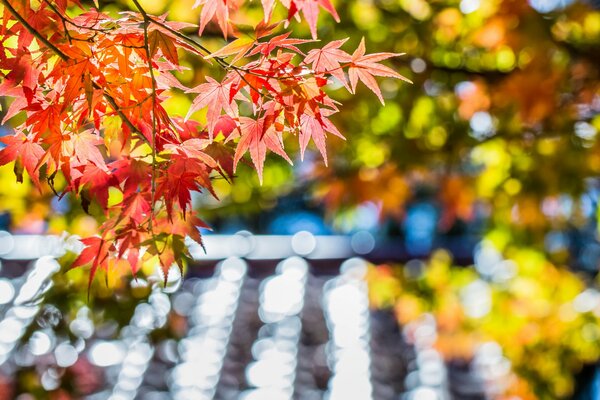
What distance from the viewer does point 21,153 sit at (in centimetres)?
125

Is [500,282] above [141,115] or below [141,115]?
below

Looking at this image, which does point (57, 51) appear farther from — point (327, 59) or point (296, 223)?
point (296, 223)

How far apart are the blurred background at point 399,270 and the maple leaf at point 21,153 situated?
0.60 meters

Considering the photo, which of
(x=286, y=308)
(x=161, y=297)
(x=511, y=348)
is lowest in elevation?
(x=286, y=308)

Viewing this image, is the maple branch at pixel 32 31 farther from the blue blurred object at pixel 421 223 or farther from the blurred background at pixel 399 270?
the blue blurred object at pixel 421 223

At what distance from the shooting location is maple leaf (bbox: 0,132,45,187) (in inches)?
48.6

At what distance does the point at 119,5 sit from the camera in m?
2.33

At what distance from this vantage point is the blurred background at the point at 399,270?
268 centimetres

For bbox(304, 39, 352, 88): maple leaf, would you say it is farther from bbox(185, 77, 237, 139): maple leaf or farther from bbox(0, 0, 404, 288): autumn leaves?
bbox(185, 77, 237, 139): maple leaf

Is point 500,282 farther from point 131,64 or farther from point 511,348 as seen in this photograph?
point 131,64

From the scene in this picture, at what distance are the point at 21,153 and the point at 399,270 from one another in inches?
118

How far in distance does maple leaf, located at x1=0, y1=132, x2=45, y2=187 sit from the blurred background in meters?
0.60

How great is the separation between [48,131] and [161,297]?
152 centimetres

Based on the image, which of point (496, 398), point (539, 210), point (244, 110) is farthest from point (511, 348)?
point (244, 110)
